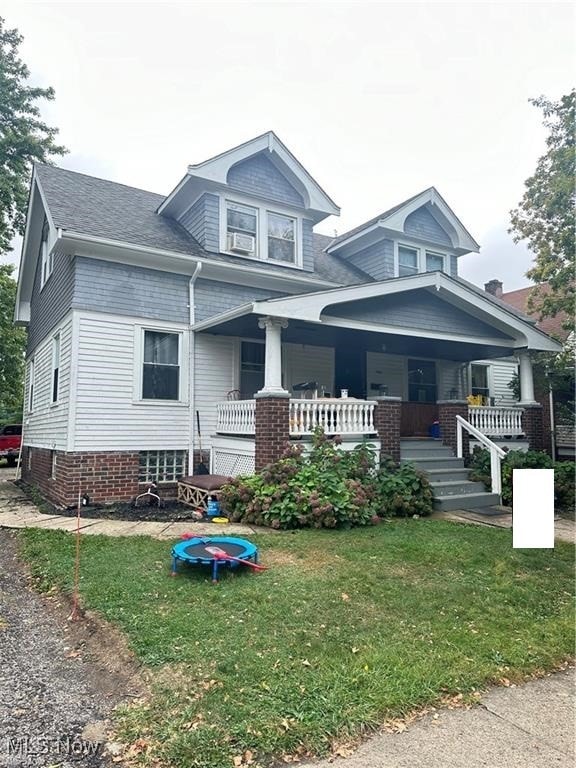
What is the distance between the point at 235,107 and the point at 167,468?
11473 millimetres

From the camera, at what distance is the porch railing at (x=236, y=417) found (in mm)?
9242

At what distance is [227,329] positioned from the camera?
10.4 meters

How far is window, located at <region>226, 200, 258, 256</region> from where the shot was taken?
11.3 meters

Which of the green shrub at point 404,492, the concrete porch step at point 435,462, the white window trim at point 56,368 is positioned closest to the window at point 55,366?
the white window trim at point 56,368

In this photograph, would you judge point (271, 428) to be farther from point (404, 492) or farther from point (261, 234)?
point (261, 234)

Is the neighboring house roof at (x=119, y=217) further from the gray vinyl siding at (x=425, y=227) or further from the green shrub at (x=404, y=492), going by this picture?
the green shrub at (x=404, y=492)

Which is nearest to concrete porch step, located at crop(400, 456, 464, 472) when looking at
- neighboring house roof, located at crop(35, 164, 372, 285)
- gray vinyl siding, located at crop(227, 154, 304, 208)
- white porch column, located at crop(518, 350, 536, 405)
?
white porch column, located at crop(518, 350, 536, 405)

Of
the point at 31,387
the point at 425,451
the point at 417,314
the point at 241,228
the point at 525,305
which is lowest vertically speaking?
the point at 425,451

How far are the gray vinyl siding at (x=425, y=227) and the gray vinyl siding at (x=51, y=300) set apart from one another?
9033 millimetres

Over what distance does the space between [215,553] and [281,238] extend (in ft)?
29.1

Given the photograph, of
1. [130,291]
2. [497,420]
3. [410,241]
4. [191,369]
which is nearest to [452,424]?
[497,420]

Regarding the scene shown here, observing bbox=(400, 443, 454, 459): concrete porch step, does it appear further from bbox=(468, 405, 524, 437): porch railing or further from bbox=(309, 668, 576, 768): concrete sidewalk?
bbox=(309, 668, 576, 768): concrete sidewalk

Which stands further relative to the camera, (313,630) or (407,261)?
(407,261)

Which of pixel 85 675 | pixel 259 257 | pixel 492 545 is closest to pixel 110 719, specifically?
pixel 85 675
